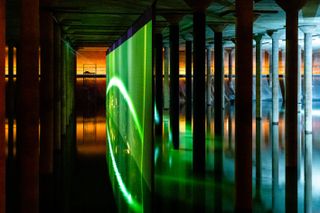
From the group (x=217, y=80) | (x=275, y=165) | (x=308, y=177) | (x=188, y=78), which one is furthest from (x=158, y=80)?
(x=308, y=177)

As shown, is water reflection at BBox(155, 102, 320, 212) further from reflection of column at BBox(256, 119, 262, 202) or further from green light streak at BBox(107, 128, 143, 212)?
green light streak at BBox(107, 128, 143, 212)

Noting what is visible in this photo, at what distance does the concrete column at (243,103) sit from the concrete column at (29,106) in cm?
288

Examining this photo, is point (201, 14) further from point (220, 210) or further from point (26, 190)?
point (26, 190)

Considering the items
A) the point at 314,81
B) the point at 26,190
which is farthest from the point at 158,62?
the point at 314,81

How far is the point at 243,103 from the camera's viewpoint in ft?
23.1

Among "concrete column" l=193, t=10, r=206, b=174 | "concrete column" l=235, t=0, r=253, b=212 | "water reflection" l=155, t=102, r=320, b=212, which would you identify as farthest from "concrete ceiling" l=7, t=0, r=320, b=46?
"concrete column" l=235, t=0, r=253, b=212

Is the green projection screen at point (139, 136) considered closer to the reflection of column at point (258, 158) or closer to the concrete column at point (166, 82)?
the reflection of column at point (258, 158)

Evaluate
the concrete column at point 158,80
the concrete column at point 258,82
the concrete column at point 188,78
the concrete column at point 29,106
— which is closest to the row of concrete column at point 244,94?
the concrete column at point 188,78

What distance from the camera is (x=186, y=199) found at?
7992 mm

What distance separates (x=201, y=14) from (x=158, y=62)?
629cm

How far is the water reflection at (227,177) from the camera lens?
25.3 ft

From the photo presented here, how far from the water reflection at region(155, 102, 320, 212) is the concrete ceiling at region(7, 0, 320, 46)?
3529mm

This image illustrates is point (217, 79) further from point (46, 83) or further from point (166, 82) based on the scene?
point (166, 82)

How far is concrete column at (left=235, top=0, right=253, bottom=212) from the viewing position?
275 inches
